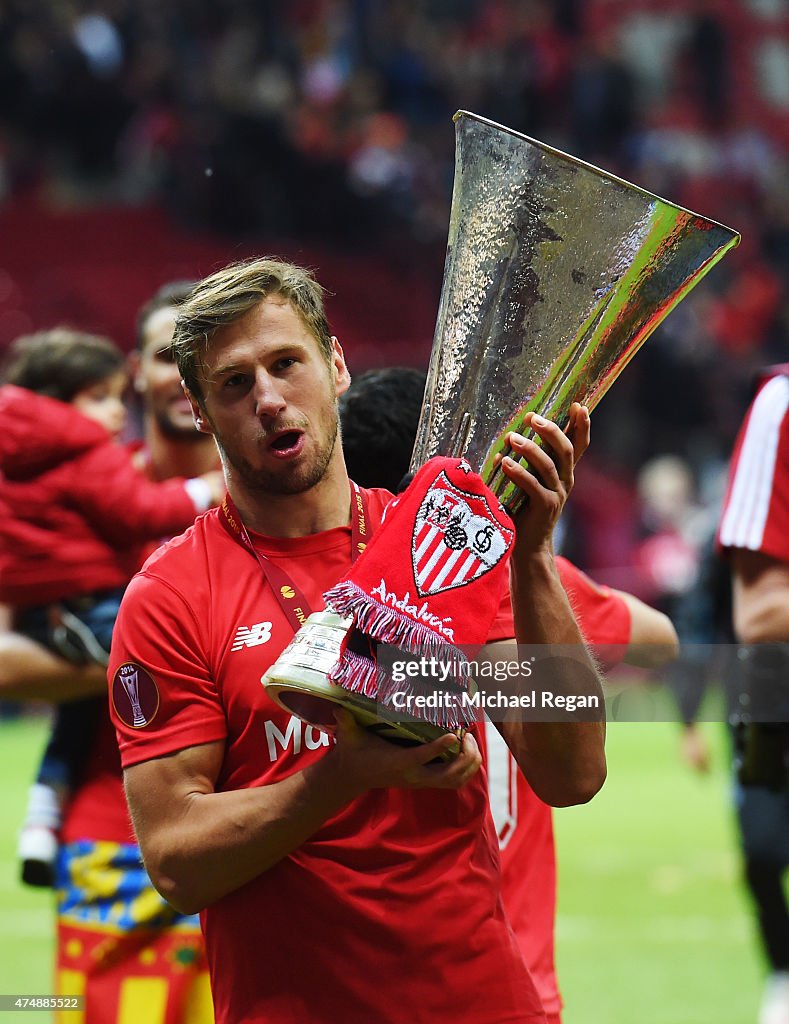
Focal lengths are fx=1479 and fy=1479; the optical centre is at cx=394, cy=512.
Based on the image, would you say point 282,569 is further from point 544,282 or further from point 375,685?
point 544,282

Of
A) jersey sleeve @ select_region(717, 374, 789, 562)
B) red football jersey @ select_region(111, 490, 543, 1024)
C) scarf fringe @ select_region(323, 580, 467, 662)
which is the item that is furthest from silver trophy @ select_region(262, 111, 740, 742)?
jersey sleeve @ select_region(717, 374, 789, 562)

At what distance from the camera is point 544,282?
2.06 metres

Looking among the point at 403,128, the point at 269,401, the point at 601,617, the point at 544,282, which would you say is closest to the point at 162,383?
the point at 601,617

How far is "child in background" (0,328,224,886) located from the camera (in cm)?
341

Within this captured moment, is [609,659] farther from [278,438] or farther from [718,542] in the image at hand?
[278,438]

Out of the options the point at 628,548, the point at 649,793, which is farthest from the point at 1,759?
the point at 628,548

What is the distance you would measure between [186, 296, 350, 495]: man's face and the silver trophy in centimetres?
17

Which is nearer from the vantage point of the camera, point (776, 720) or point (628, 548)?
point (776, 720)

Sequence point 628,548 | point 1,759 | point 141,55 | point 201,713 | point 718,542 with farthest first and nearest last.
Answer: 1. point 141,55
2. point 628,548
3. point 1,759
4. point 718,542
5. point 201,713

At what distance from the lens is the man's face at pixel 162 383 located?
3539 mm

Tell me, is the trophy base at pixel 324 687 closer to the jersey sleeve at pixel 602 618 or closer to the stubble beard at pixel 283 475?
the stubble beard at pixel 283 475

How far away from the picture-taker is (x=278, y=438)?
2127 mm

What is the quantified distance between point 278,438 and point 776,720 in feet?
6.56

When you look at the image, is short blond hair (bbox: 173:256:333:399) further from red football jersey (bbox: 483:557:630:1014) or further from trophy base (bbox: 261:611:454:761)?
red football jersey (bbox: 483:557:630:1014)
